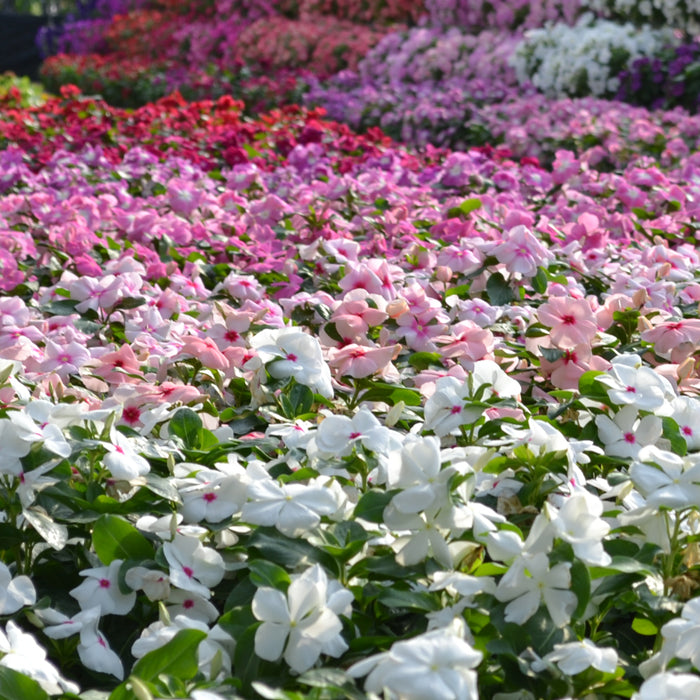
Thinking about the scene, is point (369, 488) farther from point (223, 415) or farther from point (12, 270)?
point (12, 270)

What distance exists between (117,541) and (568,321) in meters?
1.01

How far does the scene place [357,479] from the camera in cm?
152

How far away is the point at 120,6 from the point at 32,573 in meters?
16.8

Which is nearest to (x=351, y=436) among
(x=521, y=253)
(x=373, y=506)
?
(x=373, y=506)

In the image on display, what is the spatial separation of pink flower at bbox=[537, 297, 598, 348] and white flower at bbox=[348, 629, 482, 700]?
1073 mm

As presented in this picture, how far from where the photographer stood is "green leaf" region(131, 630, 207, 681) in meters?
1.11

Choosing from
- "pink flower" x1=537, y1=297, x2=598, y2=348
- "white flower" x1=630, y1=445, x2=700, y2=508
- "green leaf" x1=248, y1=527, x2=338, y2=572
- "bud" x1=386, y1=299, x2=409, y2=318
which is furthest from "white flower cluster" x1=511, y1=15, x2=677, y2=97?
"green leaf" x1=248, y1=527, x2=338, y2=572

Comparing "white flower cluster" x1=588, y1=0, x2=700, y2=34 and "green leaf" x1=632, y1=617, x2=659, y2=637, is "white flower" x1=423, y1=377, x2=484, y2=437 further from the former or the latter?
"white flower cluster" x1=588, y1=0, x2=700, y2=34

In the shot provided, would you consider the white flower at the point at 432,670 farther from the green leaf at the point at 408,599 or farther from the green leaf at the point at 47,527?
the green leaf at the point at 47,527

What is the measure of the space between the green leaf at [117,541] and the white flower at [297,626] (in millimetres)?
287

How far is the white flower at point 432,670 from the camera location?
946mm

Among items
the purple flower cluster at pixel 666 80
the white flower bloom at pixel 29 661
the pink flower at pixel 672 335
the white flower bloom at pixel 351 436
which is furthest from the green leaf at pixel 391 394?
the purple flower cluster at pixel 666 80

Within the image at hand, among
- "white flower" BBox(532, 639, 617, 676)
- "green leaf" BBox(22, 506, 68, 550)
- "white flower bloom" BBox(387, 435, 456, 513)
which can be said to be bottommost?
"green leaf" BBox(22, 506, 68, 550)

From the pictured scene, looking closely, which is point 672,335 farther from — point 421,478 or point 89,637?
point 89,637
